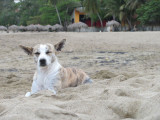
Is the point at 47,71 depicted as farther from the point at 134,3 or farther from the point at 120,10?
the point at 120,10

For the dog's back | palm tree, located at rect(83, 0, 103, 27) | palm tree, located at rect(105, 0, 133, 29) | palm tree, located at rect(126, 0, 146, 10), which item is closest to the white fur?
the dog's back

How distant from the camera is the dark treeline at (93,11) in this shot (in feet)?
141

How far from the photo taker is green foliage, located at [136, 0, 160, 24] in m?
40.8

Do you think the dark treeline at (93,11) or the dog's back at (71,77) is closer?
the dog's back at (71,77)

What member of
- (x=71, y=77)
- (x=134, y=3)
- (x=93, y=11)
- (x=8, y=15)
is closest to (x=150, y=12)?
(x=134, y=3)

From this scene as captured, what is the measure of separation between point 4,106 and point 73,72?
2.90 metres

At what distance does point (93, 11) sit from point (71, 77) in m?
45.0

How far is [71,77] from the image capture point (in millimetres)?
5840

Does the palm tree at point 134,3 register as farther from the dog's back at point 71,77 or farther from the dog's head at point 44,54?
the dog's head at point 44,54

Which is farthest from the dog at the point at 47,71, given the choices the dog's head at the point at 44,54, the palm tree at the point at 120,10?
the palm tree at the point at 120,10

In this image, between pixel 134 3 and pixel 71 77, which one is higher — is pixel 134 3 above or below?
above

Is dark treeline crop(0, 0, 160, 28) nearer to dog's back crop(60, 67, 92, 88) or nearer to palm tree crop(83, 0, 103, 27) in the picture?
palm tree crop(83, 0, 103, 27)

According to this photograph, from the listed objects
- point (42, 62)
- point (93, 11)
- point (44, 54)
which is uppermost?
→ point (93, 11)

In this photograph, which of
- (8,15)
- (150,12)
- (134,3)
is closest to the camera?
(150,12)
